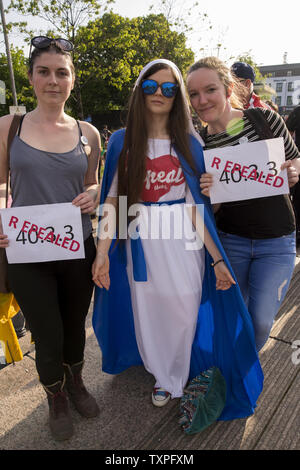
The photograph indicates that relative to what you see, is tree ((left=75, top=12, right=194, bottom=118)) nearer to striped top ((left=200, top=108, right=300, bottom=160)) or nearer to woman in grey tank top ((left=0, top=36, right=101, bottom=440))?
woman in grey tank top ((left=0, top=36, right=101, bottom=440))

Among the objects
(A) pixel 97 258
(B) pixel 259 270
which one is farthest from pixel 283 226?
(A) pixel 97 258

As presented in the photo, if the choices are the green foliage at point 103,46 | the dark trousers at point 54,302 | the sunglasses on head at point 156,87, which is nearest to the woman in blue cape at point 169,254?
the sunglasses on head at point 156,87

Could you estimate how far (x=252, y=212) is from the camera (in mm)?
2045

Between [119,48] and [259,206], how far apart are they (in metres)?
11.2

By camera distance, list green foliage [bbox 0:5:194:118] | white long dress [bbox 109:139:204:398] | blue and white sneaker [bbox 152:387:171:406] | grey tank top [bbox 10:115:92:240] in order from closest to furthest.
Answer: grey tank top [bbox 10:115:92:240], white long dress [bbox 109:139:204:398], blue and white sneaker [bbox 152:387:171:406], green foliage [bbox 0:5:194:118]

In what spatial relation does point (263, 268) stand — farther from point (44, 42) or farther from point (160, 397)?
point (44, 42)

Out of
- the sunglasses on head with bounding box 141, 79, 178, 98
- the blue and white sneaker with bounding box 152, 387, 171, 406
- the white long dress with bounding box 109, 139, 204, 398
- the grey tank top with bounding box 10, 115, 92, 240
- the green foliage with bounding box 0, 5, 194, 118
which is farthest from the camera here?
the green foliage with bounding box 0, 5, 194, 118

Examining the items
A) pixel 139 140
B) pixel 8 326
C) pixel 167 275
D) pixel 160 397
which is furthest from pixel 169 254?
pixel 8 326

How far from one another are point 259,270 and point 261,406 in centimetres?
84

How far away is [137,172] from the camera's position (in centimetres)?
194

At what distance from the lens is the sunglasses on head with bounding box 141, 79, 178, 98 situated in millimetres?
1885

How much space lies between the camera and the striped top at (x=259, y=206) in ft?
6.56

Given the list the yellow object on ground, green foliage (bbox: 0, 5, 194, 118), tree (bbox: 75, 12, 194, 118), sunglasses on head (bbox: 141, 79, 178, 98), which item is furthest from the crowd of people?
green foliage (bbox: 0, 5, 194, 118)

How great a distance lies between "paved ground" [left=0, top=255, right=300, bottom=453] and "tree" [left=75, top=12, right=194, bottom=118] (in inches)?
74.9
